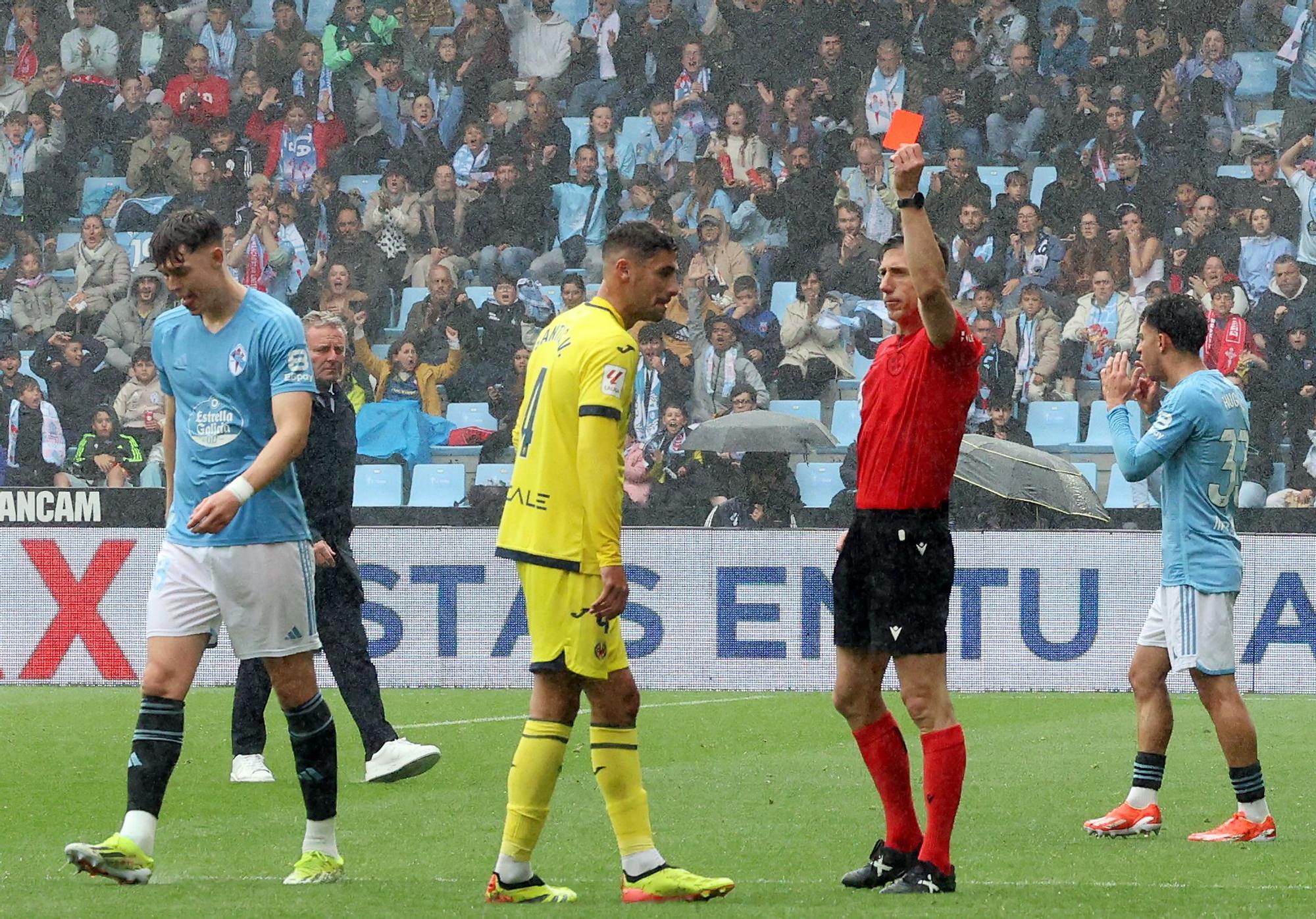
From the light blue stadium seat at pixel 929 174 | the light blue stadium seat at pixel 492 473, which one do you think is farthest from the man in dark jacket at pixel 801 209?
the light blue stadium seat at pixel 492 473

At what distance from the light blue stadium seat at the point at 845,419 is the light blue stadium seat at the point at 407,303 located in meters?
4.63

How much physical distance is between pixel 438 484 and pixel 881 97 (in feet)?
21.4

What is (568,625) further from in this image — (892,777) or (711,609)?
(711,609)

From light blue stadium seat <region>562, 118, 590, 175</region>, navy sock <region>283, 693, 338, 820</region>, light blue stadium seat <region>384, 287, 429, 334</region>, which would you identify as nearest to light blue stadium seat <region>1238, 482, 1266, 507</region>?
light blue stadium seat <region>562, 118, 590, 175</region>

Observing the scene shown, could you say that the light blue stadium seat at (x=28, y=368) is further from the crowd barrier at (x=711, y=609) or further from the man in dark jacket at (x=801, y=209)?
the man in dark jacket at (x=801, y=209)

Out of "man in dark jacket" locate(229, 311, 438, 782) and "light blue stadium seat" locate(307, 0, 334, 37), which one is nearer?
"man in dark jacket" locate(229, 311, 438, 782)

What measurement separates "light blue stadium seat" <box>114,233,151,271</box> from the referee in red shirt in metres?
15.5

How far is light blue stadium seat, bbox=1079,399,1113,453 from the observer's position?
53.5ft

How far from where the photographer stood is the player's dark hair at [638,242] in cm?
492

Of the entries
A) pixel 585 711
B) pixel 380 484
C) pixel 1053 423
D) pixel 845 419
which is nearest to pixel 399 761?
pixel 585 711

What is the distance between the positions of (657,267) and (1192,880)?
2486 mm

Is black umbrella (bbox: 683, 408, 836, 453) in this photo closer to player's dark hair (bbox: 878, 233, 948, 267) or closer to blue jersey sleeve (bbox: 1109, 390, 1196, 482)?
blue jersey sleeve (bbox: 1109, 390, 1196, 482)

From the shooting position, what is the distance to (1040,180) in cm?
1838

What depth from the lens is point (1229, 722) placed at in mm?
6355
